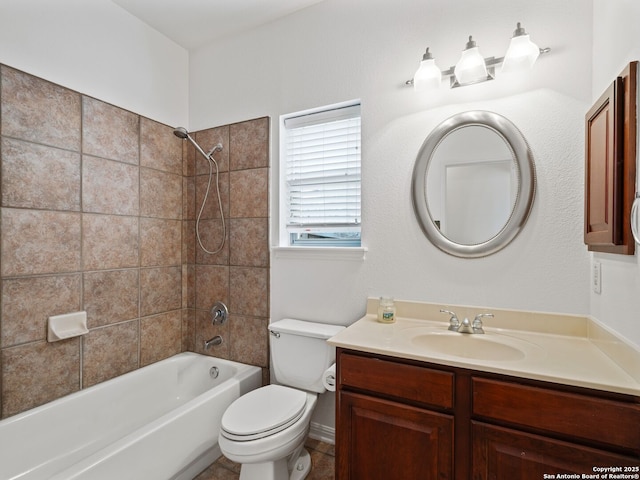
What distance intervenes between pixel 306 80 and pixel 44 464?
2486 mm

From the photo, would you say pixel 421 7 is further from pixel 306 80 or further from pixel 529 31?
pixel 306 80

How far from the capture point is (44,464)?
1.57 m

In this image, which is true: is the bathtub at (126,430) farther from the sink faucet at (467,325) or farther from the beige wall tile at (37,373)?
the sink faucet at (467,325)

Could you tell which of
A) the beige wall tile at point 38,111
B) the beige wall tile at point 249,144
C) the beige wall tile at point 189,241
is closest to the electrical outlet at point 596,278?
the beige wall tile at point 249,144

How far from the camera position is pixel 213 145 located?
2.36 meters

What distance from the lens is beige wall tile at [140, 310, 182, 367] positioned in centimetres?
218

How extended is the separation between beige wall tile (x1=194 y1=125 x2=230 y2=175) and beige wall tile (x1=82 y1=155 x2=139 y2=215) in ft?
1.44

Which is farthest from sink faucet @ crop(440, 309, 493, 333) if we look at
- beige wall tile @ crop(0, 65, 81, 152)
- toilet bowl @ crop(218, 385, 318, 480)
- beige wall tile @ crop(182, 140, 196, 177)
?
beige wall tile @ crop(0, 65, 81, 152)

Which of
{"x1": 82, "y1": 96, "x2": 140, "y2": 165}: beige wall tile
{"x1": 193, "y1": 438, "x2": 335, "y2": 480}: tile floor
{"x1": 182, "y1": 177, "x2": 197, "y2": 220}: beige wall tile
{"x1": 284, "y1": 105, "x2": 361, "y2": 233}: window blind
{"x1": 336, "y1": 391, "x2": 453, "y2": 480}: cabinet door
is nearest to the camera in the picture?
{"x1": 336, "y1": 391, "x2": 453, "y2": 480}: cabinet door

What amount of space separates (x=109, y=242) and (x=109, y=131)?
0.68 metres

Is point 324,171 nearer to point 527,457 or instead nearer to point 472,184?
point 472,184

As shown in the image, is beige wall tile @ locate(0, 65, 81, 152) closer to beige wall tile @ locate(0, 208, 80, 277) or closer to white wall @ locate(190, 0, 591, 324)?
beige wall tile @ locate(0, 208, 80, 277)

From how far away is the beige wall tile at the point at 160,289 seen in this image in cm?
218

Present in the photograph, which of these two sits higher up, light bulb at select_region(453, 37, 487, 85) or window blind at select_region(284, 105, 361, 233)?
light bulb at select_region(453, 37, 487, 85)
